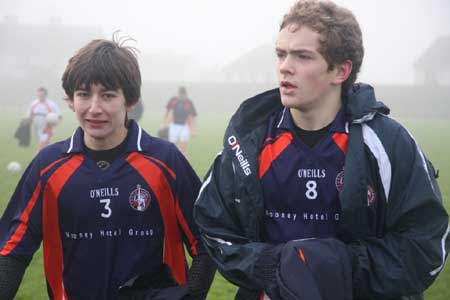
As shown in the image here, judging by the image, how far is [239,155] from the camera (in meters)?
2.21

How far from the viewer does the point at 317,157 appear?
2.16m

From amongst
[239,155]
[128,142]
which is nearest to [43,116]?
[128,142]

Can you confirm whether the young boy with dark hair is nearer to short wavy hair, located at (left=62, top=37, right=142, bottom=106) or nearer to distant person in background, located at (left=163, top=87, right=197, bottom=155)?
short wavy hair, located at (left=62, top=37, right=142, bottom=106)

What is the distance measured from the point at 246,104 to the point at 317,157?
1.36 feet

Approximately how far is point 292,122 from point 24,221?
49.8 inches

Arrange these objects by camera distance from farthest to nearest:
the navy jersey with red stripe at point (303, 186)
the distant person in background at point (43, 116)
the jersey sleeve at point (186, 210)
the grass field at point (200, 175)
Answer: the distant person in background at point (43, 116)
the grass field at point (200, 175)
the jersey sleeve at point (186, 210)
the navy jersey with red stripe at point (303, 186)

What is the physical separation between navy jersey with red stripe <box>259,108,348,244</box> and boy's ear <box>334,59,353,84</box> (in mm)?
154

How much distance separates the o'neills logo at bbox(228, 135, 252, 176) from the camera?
7.11 feet

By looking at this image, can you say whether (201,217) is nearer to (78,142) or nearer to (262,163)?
(262,163)

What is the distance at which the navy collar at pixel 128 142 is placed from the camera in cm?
248

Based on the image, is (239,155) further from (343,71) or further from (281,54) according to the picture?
(343,71)

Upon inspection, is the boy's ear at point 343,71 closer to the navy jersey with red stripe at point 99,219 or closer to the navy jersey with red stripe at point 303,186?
the navy jersey with red stripe at point 303,186

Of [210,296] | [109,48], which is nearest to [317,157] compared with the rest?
[109,48]

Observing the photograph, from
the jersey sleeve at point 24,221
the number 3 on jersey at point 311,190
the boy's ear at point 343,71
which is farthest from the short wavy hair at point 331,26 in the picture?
the jersey sleeve at point 24,221
